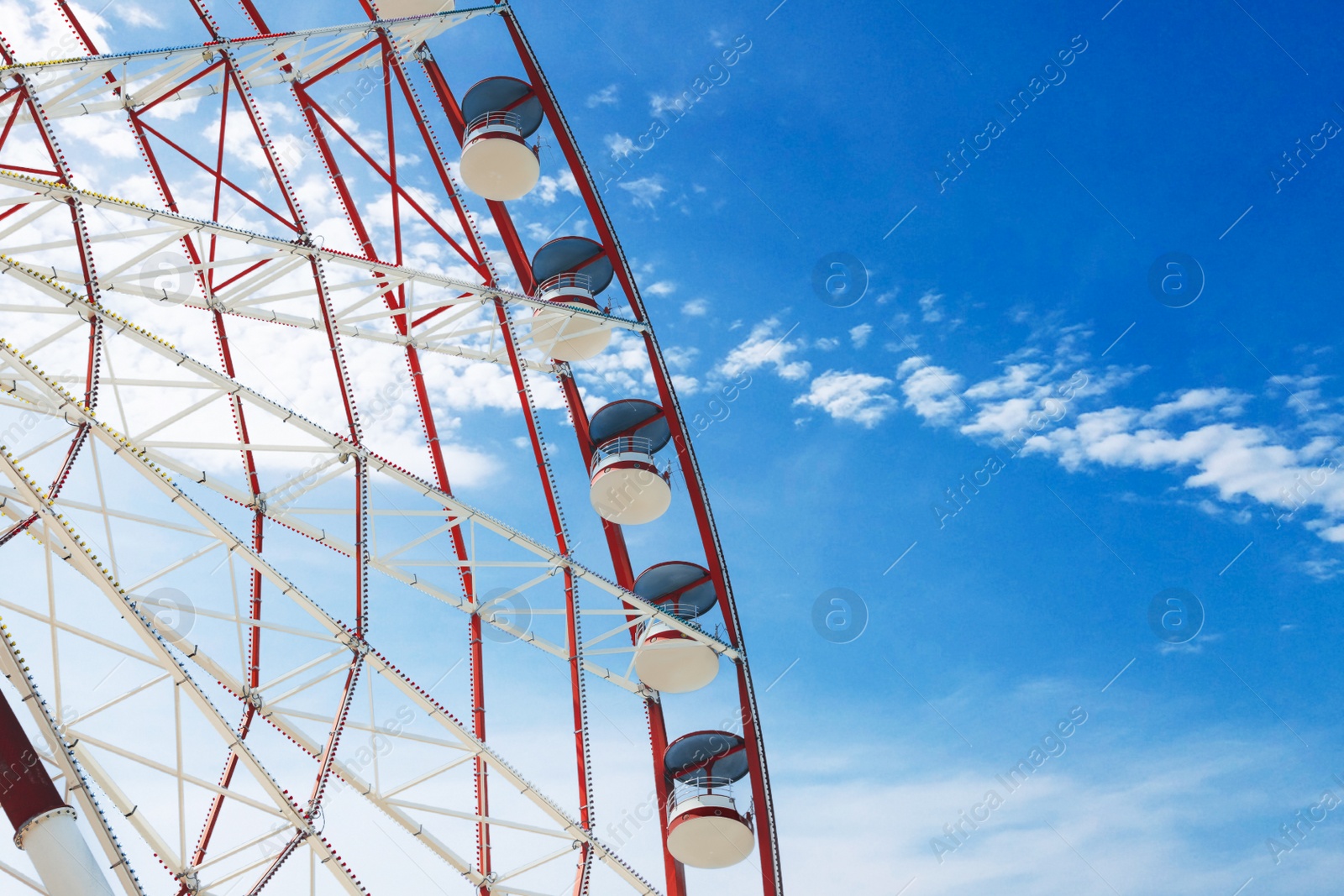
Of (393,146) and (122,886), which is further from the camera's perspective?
(393,146)

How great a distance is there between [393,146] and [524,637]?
332 inches

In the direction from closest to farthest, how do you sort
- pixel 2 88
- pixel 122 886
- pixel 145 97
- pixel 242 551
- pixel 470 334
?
pixel 122 886
pixel 2 88
pixel 242 551
pixel 145 97
pixel 470 334

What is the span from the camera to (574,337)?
19719 millimetres

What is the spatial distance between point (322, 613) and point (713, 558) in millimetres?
7248

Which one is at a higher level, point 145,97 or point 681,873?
point 145,97

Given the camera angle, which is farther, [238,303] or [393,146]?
[393,146]

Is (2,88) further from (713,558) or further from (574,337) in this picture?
(713,558)

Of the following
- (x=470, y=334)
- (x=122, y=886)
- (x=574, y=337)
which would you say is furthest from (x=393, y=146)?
(x=122, y=886)

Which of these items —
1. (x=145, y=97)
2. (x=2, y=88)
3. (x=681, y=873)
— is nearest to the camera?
(x=2, y=88)

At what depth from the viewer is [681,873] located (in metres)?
17.3

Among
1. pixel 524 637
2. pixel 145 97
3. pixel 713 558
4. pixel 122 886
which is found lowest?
pixel 122 886

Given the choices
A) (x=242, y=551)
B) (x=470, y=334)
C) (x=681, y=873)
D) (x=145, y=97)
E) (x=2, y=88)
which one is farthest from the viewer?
(x=470, y=334)

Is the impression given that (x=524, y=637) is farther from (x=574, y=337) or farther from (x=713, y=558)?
(x=574, y=337)

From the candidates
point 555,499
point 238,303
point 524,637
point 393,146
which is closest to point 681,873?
point 524,637
